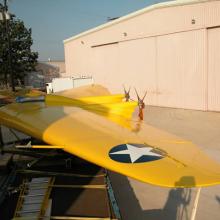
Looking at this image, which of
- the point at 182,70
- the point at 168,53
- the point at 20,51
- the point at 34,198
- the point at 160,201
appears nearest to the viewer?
the point at 34,198

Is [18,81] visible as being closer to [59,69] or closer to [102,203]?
[59,69]

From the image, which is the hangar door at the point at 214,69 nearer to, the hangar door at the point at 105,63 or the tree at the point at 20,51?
the hangar door at the point at 105,63

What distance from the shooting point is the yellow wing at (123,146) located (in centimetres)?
357

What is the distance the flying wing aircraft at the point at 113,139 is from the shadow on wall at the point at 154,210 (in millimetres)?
1593

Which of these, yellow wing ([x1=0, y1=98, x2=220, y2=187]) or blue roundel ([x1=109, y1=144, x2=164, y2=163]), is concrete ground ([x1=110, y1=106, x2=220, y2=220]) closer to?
yellow wing ([x1=0, y1=98, x2=220, y2=187])

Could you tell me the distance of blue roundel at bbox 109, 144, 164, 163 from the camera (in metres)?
4.02

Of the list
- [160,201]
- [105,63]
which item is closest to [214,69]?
[105,63]

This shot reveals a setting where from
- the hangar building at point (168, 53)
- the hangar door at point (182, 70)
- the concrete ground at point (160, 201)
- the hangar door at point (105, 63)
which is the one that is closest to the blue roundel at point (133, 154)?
the concrete ground at point (160, 201)

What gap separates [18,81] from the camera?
44.5m

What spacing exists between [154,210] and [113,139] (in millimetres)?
2118

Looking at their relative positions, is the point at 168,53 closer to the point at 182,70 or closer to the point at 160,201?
the point at 182,70

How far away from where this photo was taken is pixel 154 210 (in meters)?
6.07

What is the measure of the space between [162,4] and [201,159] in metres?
17.6

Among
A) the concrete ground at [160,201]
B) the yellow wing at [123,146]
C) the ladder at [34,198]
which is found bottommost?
the concrete ground at [160,201]
